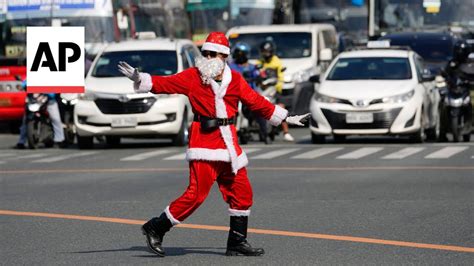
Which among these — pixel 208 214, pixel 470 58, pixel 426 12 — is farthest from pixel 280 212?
pixel 426 12

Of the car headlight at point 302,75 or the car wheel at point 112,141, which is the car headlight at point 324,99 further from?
the car headlight at point 302,75

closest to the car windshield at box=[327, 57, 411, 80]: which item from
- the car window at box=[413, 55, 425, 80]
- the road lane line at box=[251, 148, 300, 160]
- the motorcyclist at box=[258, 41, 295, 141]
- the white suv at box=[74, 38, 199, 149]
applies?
the car window at box=[413, 55, 425, 80]

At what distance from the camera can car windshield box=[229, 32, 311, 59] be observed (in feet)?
105

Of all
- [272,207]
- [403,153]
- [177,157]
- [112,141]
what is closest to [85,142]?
[112,141]

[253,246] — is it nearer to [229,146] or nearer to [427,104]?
[229,146]

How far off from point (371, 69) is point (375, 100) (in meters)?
1.54

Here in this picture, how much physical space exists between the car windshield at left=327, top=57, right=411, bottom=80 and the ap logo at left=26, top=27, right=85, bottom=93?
10870 millimetres

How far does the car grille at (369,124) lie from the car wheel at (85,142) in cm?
397

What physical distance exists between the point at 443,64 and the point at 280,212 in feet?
63.3

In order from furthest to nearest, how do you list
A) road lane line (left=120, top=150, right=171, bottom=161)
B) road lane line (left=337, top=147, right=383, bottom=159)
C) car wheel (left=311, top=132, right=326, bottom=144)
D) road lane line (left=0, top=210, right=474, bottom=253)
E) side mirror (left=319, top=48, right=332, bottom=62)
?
side mirror (left=319, top=48, right=332, bottom=62)
car wheel (left=311, top=132, right=326, bottom=144)
road lane line (left=120, top=150, right=171, bottom=161)
road lane line (left=337, top=147, right=383, bottom=159)
road lane line (left=0, top=210, right=474, bottom=253)

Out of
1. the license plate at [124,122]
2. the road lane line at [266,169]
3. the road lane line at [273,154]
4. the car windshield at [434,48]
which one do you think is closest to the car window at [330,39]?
the car windshield at [434,48]

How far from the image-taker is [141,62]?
26984 millimetres

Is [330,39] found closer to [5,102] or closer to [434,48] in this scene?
[434,48]

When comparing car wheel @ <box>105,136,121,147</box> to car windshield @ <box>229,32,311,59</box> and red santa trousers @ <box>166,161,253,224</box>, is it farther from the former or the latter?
red santa trousers @ <box>166,161,253,224</box>
